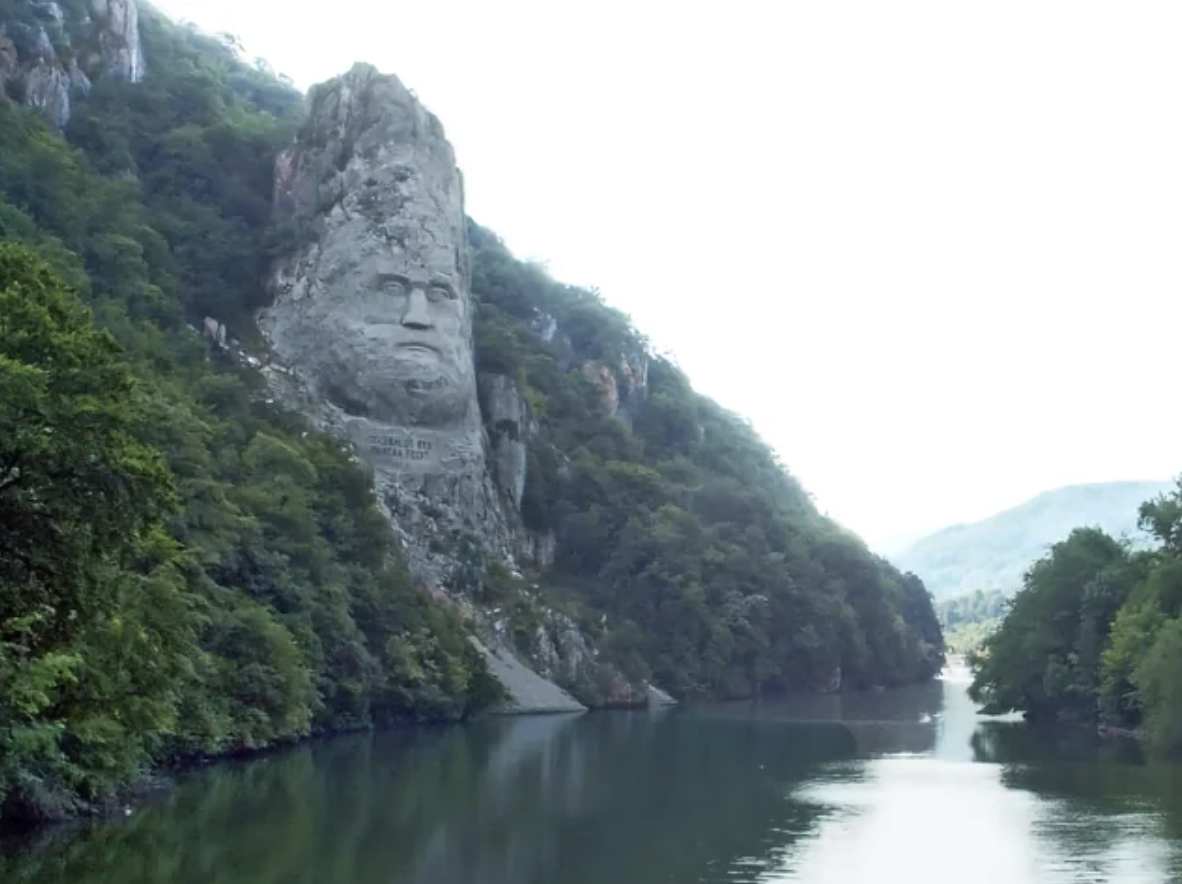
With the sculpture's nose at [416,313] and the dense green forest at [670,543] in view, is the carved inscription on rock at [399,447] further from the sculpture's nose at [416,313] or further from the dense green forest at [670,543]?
the dense green forest at [670,543]

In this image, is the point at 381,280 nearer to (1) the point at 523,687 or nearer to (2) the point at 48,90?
(2) the point at 48,90

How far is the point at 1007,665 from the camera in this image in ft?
213

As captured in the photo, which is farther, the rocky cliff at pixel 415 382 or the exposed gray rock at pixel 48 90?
the exposed gray rock at pixel 48 90

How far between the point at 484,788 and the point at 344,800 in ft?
15.6

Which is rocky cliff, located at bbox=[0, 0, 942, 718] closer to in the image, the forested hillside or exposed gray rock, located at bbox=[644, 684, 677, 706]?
the forested hillside

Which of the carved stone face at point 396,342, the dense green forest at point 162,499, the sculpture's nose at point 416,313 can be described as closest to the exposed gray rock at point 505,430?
the carved stone face at point 396,342

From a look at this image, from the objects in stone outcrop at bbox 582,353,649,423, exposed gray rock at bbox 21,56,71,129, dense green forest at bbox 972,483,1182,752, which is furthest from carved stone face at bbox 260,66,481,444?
stone outcrop at bbox 582,353,649,423

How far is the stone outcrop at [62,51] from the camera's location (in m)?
72.2

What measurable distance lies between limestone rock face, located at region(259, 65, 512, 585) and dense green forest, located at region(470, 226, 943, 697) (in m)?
10.2

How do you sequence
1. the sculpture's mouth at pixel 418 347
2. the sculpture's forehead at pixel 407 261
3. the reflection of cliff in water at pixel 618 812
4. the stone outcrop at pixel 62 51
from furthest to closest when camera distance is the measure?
the stone outcrop at pixel 62 51 → the sculpture's forehead at pixel 407 261 → the sculpture's mouth at pixel 418 347 → the reflection of cliff in water at pixel 618 812

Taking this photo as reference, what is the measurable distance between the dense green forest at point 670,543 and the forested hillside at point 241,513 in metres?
0.25

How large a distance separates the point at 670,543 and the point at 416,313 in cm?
2501

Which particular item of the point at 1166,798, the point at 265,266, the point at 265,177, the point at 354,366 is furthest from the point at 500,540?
the point at 1166,798

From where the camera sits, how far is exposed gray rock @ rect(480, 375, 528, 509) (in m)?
80.8
